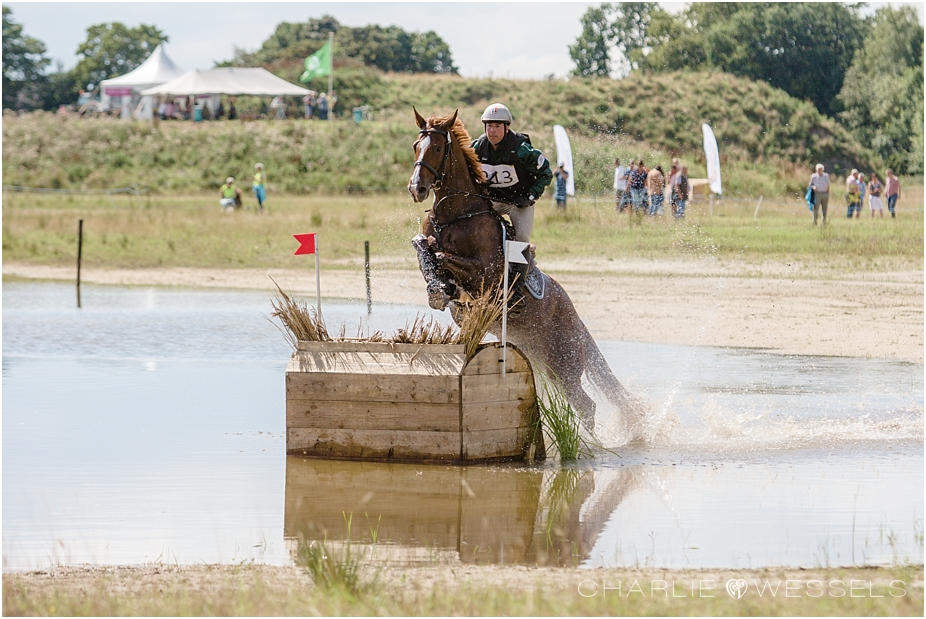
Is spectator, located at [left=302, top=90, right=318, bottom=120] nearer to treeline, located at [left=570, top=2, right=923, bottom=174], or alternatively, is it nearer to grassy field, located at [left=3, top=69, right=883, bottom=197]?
grassy field, located at [left=3, top=69, right=883, bottom=197]

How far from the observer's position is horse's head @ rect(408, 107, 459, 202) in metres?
8.29

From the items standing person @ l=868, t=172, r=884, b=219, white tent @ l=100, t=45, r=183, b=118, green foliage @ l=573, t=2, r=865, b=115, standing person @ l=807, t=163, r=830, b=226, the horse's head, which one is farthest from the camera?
green foliage @ l=573, t=2, r=865, b=115

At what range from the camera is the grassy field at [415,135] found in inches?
1837

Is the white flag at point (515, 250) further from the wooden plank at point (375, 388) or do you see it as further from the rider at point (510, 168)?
the wooden plank at point (375, 388)

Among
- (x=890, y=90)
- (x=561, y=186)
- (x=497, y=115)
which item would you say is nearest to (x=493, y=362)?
(x=497, y=115)

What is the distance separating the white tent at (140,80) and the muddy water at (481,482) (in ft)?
178

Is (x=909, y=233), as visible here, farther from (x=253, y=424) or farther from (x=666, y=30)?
(x=666, y=30)

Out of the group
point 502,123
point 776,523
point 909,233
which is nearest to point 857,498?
point 776,523

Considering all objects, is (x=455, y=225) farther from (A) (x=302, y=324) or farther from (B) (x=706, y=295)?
(B) (x=706, y=295)

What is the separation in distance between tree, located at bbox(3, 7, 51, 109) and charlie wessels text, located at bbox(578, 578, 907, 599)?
8892cm

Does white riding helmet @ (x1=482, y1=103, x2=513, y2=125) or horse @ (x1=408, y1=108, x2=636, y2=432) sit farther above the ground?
white riding helmet @ (x1=482, y1=103, x2=513, y2=125)

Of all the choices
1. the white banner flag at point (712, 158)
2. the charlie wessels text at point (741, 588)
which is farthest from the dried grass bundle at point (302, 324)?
the white banner flag at point (712, 158)

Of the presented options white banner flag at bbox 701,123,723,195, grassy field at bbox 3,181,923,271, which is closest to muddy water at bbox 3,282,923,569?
grassy field at bbox 3,181,923,271

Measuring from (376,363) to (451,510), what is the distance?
1.61 metres
